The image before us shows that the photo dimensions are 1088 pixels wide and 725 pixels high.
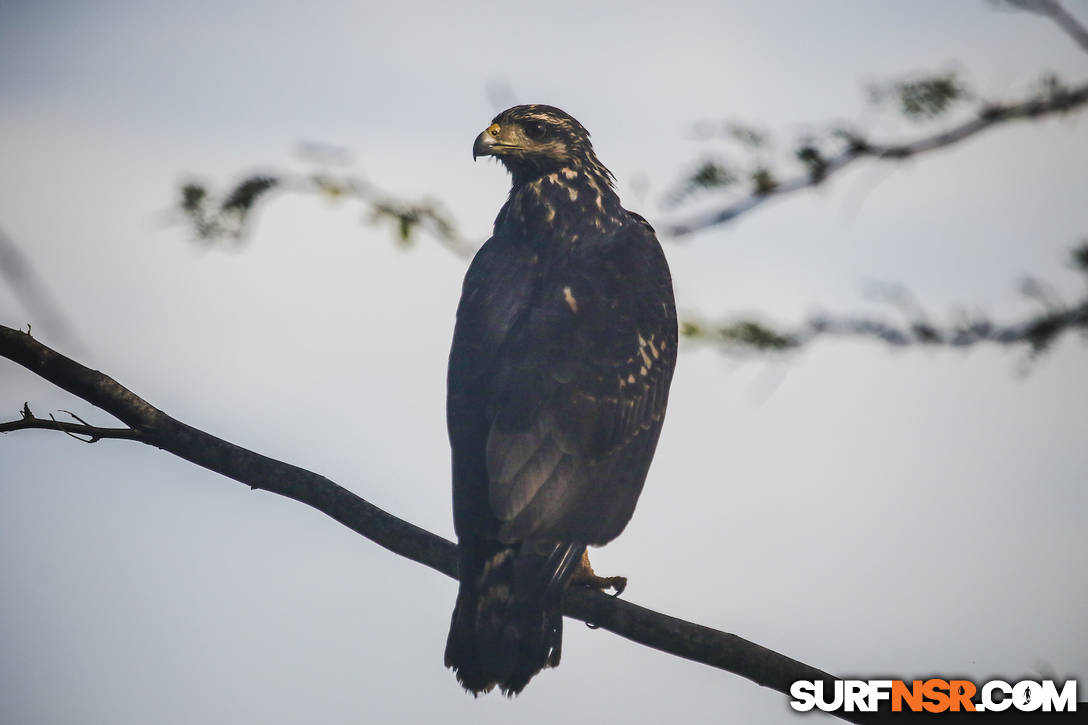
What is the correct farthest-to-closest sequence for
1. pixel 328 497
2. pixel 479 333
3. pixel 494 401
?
pixel 479 333, pixel 494 401, pixel 328 497

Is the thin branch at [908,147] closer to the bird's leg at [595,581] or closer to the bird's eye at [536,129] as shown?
the bird's leg at [595,581]

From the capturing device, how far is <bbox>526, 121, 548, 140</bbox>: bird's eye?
19.0 feet

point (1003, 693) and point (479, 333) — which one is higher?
point (479, 333)

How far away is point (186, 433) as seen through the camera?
12.8 ft

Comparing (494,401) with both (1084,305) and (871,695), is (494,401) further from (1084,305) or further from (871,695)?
(1084,305)

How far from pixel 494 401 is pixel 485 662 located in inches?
45.3

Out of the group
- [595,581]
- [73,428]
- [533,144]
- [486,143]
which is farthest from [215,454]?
[533,144]

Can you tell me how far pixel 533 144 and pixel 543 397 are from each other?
6.32 ft

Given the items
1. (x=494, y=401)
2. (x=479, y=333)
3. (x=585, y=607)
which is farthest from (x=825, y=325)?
(x=479, y=333)

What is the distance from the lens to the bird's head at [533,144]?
5.67m

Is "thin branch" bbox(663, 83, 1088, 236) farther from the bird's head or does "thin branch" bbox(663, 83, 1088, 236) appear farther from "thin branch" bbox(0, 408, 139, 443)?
the bird's head

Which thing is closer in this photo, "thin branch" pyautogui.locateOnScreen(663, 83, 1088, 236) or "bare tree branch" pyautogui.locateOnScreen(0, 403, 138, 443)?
"thin branch" pyautogui.locateOnScreen(663, 83, 1088, 236)

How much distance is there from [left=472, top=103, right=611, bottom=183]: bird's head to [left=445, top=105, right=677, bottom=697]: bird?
0.01 metres

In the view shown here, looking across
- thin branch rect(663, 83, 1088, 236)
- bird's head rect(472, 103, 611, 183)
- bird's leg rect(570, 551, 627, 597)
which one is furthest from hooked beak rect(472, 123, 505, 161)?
thin branch rect(663, 83, 1088, 236)
